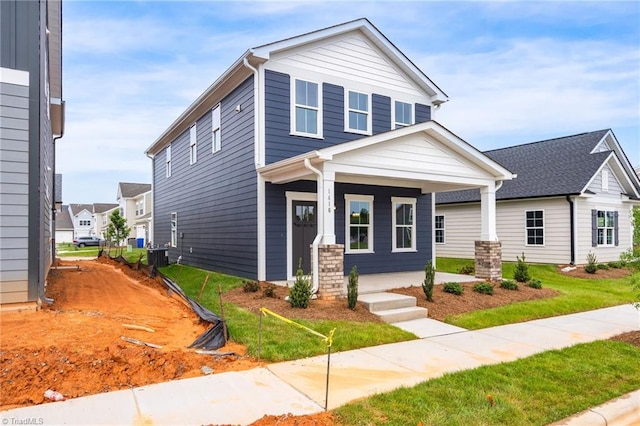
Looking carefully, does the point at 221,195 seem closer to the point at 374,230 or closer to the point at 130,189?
the point at 374,230

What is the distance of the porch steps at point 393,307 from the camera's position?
24.7 ft

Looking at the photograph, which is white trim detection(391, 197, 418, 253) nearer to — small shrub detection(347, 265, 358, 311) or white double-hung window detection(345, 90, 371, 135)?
white double-hung window detection(345, 90, 371, 135)

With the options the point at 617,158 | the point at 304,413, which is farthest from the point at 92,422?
the point at 617,158

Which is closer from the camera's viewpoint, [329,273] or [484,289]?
[329,273]

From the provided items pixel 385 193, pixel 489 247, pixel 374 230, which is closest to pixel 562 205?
pixel 489 247

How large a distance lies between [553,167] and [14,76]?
1961 centimetres

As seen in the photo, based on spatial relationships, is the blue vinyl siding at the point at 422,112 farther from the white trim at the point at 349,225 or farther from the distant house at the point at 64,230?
the distant house at the point at 64,230

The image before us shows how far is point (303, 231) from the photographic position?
11383 millimetres

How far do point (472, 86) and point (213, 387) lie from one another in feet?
70.6

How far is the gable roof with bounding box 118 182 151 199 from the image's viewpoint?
49.0 m

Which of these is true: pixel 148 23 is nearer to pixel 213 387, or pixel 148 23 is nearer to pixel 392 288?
pixel 392 288

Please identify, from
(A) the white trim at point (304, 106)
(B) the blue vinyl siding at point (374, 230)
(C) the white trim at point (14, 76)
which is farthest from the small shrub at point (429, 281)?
(C) the white trim at point (14, 76)

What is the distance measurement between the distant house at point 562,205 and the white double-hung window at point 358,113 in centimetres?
912

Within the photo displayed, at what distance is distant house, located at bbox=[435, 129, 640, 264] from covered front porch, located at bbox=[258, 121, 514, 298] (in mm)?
6217
